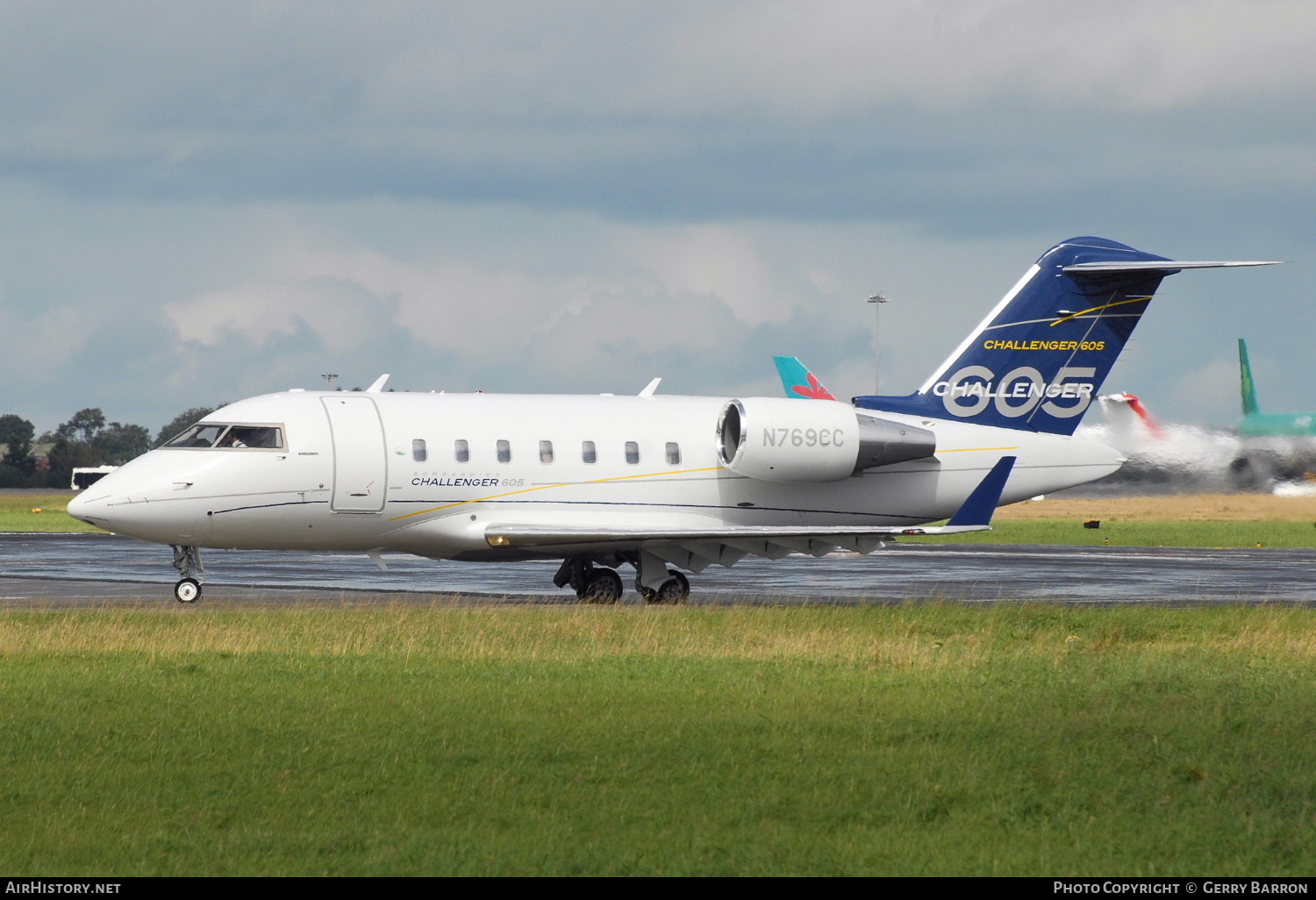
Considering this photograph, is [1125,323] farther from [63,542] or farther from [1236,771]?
[63,542]

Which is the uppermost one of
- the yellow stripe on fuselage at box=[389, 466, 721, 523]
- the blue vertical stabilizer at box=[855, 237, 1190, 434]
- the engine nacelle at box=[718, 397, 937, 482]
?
the blue vertical stabilizer at box=[855, 237, 1190, 434]

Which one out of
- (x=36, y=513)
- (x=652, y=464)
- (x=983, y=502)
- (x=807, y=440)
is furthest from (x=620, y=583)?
(x=36, y=513)

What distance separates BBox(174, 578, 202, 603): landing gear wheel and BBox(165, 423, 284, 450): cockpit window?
2.52 metres

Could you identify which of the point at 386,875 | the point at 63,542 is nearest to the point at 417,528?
the point at 386,875

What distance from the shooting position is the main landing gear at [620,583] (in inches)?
1070

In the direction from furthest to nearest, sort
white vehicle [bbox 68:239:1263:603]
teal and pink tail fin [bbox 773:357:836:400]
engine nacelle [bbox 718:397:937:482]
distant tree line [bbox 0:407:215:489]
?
distant tree line [bbox 0:407:215:489] < teal and pink tail fin [bbox 773:357:836:400] < engine nacelle [bbox 718:397:937:482] < white vehicle [bbox 68:239:1263:603]

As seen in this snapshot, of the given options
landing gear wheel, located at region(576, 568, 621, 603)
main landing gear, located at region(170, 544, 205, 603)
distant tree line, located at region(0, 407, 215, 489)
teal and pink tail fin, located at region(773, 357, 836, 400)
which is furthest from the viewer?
distant tree line, located at region(0, 407, 215, 489)

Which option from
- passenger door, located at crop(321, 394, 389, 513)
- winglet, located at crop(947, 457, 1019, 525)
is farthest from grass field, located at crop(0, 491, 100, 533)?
winglet, located at crop(947, 457, 1019, 525)

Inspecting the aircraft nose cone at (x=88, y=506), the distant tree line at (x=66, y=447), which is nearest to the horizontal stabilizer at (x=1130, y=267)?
the aircraft nose cone at (x=88, y=506)

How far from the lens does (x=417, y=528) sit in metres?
26.0

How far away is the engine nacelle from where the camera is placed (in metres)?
27.1

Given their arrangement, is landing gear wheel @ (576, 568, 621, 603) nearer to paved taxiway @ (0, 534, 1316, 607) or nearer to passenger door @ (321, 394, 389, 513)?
paved taxiway @ (0, 534, 1316, 607)

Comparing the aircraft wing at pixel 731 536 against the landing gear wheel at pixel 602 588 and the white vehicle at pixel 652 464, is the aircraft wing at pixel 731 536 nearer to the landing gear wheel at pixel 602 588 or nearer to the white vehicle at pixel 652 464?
the white vehicle at pixel 652 464

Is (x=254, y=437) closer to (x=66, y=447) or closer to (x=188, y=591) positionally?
(x=188, y=591)
